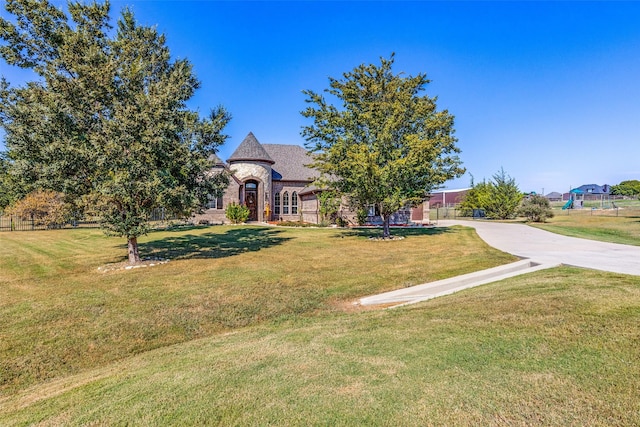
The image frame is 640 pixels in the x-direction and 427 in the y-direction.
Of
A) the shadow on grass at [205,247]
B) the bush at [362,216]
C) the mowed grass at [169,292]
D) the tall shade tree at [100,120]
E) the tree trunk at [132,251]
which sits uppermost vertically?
the tall shade tree at [100,120]

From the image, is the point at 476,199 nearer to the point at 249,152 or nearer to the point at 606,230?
the point at 606,230

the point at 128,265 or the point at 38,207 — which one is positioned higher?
the point at 38,207

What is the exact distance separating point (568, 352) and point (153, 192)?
1069 centimetres

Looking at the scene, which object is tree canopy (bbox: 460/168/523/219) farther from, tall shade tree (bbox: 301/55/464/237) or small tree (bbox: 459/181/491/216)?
tall shade tree (bbox: 301/55/464/237)

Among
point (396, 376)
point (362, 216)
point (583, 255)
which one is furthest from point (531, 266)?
point (362, 216)

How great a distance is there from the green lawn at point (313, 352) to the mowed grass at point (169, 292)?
0.15 feet

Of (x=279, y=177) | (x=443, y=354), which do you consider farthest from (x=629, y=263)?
(x=279, y=177)

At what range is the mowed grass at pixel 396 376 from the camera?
280 cm

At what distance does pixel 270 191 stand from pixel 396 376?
2874cm

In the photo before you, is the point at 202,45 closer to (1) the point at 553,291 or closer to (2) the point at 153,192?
(2) the point at 153,192

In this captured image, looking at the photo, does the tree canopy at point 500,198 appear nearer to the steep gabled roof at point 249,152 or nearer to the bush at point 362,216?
the bush at point 362,216

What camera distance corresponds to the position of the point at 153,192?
34.1ft

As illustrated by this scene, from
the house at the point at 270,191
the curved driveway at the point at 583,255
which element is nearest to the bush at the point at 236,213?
the house at the point at 270,191

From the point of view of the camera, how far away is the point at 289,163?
34062 millimetres
